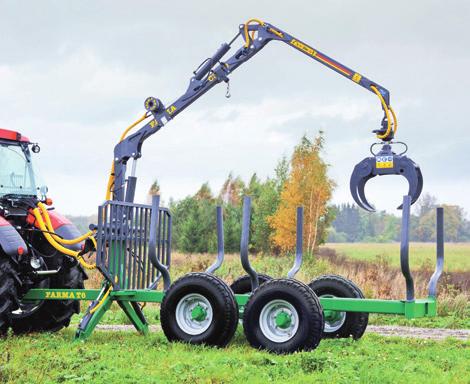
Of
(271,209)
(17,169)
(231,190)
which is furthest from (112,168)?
(231,190)

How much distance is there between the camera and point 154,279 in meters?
9.95

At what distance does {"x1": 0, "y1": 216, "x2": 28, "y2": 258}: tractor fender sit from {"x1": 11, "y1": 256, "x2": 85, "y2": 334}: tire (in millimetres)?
1011

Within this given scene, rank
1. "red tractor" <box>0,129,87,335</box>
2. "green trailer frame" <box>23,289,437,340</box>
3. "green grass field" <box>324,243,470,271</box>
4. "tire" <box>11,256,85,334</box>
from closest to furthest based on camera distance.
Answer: "green trailer frame" <box>23,289,437,340</box> < "red tractor" <box>0,129,87,335</box> < "tire" <box>11,256,85,334</box> < "green grass field" <box>324,243,470,271</box>

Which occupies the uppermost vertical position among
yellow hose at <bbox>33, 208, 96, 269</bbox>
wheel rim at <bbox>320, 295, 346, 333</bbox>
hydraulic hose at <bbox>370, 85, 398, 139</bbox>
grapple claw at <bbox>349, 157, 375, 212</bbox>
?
hydraulic hose at <bbox>370, 85, 398, 139</bbox>

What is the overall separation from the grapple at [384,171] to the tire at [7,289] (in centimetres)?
430

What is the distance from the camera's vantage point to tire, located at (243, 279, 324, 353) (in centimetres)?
781

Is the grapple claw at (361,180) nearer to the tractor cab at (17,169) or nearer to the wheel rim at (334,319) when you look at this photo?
the wheel rim at (334,319)

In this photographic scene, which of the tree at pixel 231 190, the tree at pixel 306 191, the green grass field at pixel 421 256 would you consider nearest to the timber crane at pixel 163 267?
the green grass field at pixel 421 256

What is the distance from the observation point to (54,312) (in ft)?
33.3

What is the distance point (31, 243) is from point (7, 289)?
1.34 meters

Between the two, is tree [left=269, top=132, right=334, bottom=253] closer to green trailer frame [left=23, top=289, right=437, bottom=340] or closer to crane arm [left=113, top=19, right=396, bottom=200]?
crane arm [left=113, top=19, right=396, bottom=200]

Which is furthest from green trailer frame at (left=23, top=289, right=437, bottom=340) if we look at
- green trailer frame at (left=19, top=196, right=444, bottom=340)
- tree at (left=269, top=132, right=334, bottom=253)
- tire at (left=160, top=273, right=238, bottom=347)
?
tree at (left=269, top=132, right=334, bottom=253)

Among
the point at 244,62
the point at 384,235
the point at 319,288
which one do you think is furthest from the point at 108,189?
the point at 384,235

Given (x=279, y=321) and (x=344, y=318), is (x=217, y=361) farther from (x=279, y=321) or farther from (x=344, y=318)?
(x=344, y=318)
